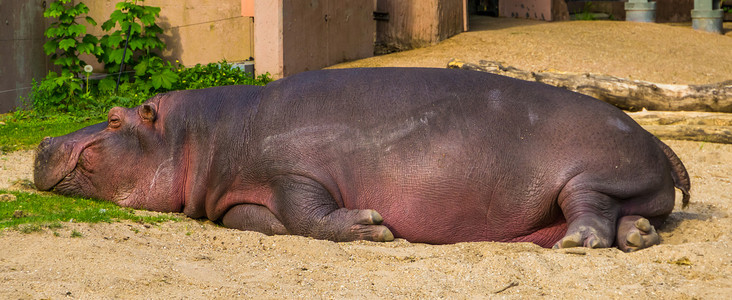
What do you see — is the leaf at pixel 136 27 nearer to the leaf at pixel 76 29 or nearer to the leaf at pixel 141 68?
the leaf at pixel 141 68

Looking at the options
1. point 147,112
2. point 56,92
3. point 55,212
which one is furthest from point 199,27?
point 55,212

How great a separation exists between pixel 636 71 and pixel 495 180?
671 cm

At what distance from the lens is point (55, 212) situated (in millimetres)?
5160

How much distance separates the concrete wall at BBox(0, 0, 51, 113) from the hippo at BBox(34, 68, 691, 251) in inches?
200

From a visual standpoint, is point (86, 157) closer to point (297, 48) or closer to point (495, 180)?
point (495, 180)

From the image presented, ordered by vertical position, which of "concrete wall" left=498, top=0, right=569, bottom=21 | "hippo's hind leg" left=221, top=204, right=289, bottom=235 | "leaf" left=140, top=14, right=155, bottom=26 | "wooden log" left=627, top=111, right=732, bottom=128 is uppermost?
"concrete wall" left=498, top=0, right=569, bottom=21

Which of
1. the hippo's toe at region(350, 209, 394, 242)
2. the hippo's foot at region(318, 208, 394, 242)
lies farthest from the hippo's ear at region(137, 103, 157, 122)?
the hippo's toe at region(350, 209, 394, 242)

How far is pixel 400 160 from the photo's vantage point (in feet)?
16.8

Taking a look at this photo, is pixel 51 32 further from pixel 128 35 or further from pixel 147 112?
pixel 147 112

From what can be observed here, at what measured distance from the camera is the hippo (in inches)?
198

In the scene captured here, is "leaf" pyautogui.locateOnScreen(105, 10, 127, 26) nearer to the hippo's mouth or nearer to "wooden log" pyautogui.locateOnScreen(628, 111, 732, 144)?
the hippo's mouth

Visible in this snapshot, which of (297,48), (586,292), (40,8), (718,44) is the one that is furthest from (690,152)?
(40,8)

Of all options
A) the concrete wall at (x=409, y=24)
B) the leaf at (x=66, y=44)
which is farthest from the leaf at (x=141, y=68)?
the concrete wall at (x=409, y=24)

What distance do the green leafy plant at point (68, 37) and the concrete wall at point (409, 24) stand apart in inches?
174
